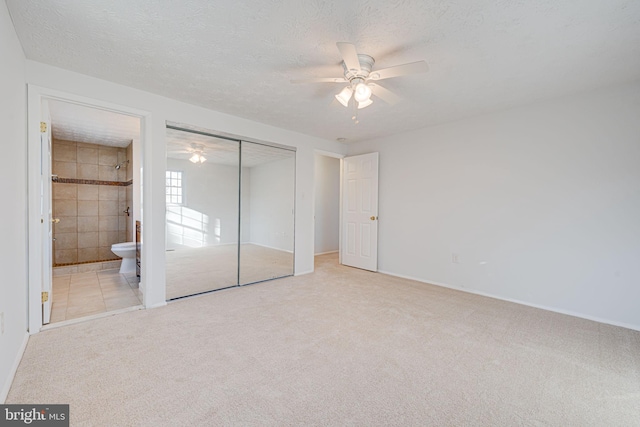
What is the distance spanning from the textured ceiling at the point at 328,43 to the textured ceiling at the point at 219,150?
1.82 feet

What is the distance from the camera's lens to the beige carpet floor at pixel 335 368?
1.59 meters

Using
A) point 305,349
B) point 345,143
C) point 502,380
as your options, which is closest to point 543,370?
point 502,380

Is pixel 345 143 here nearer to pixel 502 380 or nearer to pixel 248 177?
pixel 248 177

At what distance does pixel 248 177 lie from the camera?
423cm

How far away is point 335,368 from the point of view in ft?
6.59

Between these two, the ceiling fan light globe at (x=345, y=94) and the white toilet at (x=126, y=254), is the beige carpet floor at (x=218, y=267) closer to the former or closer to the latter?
the white toilet at (x=126, y=254)

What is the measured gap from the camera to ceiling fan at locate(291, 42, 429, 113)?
1.98m

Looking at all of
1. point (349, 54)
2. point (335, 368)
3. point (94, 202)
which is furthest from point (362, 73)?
point (94, 202)

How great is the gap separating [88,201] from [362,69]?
550 cm

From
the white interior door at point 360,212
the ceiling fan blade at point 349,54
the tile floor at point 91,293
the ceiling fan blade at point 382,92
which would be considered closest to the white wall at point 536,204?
the white interior door at point 360,212

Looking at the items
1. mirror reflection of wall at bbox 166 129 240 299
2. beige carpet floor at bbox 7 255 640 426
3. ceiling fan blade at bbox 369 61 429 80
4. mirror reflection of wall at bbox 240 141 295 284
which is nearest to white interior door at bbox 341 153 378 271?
mirror reflection of wall at bbox 240 141 295 284

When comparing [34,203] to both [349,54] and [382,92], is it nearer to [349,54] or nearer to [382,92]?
[349,54]

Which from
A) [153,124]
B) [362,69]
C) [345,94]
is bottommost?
[153,124]

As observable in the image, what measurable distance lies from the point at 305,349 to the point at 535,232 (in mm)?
2992
